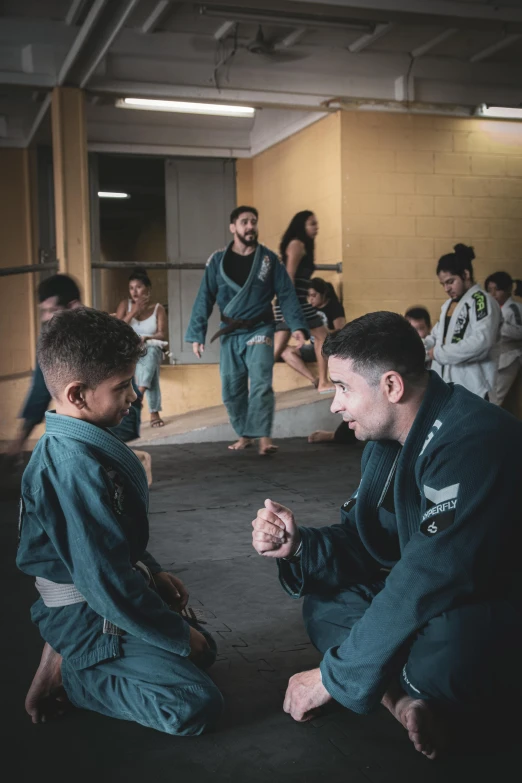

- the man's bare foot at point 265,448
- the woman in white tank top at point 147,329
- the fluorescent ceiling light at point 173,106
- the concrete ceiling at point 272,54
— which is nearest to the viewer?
the man's bare foot at point 265,448

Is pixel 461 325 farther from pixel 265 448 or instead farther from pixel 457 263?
pixel 265 448

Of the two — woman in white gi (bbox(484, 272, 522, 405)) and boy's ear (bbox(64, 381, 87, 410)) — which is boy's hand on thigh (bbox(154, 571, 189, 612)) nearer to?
boy's ear (bbox(64, 381, 87, 410))

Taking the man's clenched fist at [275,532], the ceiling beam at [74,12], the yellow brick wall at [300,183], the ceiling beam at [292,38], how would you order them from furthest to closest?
the yellow brick wall at [300,183], the ceiling beam at [292,38], the ceiling beam at [74,12], the man's clenched fist at [275,532]

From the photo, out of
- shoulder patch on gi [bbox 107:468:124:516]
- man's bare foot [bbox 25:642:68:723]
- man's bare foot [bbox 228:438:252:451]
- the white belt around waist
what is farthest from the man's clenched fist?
man's bare foot [bbox 228:438:252:451]

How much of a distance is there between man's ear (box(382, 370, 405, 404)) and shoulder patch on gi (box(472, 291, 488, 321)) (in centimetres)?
356

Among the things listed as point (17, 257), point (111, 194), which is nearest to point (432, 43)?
point (17, 257)

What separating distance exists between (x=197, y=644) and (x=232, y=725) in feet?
0.68

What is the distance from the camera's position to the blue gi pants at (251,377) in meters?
5.62

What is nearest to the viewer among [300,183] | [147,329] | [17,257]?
[147,329]

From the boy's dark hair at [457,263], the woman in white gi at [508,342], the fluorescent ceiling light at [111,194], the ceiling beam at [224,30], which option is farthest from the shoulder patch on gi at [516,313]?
the fluorescent ceiling light at [111,194]

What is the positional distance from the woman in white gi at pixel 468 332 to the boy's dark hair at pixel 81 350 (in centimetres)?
373

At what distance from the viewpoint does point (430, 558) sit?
152 centimetres

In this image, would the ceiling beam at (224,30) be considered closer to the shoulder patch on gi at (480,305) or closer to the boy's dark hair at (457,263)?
the boy's dark hair at (457,263)

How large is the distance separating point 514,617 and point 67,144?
21.1 ft
